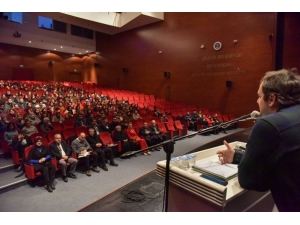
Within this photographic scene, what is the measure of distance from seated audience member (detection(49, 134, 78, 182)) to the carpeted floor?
0.10m

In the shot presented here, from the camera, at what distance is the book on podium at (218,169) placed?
846 mm

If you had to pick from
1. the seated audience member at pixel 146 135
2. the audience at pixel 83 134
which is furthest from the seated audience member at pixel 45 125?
the seated audience member at pixel 146 135

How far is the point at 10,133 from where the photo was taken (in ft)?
11.0

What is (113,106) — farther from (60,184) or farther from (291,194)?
(291,194)

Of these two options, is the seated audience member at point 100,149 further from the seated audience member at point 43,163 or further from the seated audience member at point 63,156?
the seated audience member at point 43,163

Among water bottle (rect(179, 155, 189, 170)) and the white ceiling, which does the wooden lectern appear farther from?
the white ceiling

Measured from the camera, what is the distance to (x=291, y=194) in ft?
2.01

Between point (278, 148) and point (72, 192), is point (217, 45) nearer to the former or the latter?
point (72, 192)

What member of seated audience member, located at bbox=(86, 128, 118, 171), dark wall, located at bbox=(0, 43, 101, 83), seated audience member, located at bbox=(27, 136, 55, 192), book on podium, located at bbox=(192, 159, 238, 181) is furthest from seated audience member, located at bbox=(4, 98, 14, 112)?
dark wall, located at bbox=(0, 43, 101, 83)

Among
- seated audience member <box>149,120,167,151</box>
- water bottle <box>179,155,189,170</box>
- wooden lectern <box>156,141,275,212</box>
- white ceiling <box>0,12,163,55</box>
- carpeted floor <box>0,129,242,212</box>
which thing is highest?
white ceiling <box>0,12,163,55</box>

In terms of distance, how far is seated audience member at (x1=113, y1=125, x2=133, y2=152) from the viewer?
3682mm

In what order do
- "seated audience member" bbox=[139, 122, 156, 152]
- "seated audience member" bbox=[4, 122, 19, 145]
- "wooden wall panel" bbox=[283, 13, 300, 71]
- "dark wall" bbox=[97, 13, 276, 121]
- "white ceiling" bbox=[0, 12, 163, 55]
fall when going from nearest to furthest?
"seated audience member" bbox=[4, 122, 19, 145] → "seated audience member" bbox=[139, 122, 156, 152] → "wooden wall panel" bbox=[283, 13, 300, 71] → "dark wall" bbox=[97, 13, 276, 121] → "white ceiling" bbox=[0, 12, 163, 55]

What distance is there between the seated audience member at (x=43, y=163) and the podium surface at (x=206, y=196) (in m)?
1.93
